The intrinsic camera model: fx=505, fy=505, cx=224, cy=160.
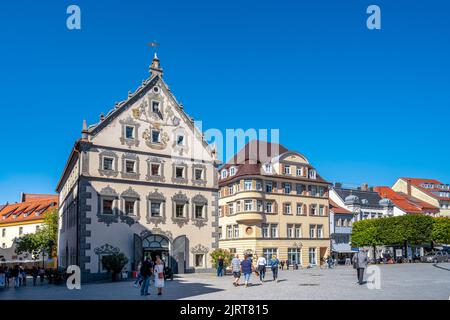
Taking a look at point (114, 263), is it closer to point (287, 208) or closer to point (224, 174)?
point (224, 174)

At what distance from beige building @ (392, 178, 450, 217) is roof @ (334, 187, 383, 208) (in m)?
17.6

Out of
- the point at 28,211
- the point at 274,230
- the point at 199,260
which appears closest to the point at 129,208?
the point at 199,260

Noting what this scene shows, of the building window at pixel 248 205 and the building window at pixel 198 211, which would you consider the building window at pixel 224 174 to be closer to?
the building window at pixel 248 205

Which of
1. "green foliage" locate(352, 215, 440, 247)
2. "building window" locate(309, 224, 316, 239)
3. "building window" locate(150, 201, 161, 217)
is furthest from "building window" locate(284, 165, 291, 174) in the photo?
"building window" locate(150, 201, 161, 217)

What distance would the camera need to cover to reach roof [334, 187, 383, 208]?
83688 millimetres

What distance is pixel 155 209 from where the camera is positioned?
44.5 meters

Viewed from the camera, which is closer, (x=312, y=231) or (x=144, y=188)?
(x=144, y=188)

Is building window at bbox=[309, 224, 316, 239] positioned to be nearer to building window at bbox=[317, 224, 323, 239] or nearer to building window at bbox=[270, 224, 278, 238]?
building window at bbox=[317, 224, 323, 239]

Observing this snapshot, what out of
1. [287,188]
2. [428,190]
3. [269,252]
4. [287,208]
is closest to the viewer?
[269,252]

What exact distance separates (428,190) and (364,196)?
2411cm

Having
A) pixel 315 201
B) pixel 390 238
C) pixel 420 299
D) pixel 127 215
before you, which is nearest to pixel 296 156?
pixel 315 201

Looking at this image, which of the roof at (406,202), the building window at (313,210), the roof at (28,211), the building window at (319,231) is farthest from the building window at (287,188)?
the roof at (28,211)

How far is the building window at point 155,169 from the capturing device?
147 ft

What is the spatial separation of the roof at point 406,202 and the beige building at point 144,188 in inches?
2112
